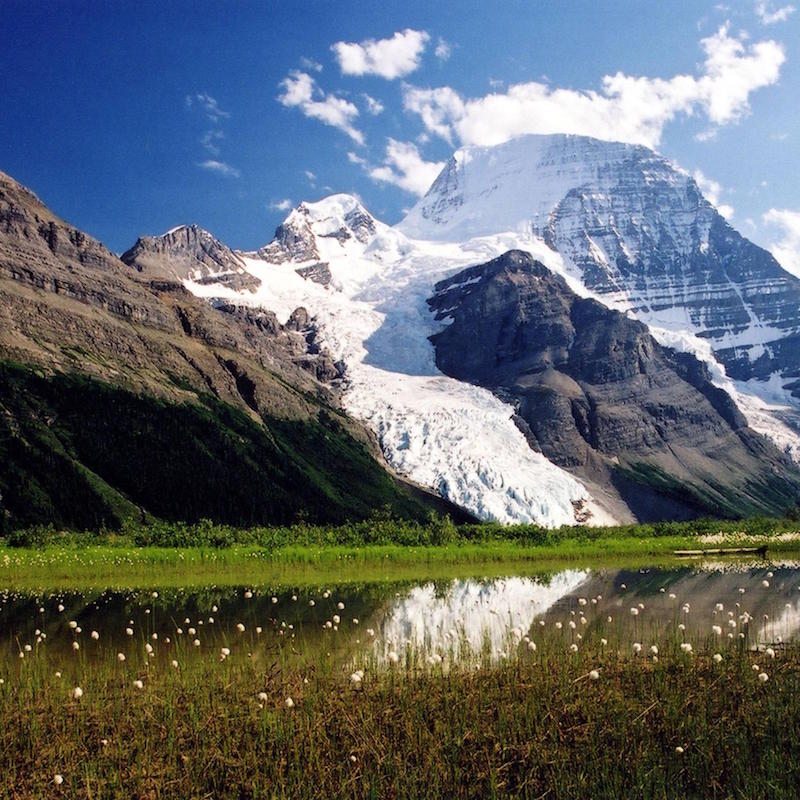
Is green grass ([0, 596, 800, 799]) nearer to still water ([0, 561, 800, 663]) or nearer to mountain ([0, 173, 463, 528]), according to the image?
still water ([0, 561, 800, 663])

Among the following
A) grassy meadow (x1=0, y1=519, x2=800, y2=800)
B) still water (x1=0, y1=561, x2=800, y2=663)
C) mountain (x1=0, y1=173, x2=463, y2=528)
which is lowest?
still water (x1=0, y1=561, x2=800, y2=663)

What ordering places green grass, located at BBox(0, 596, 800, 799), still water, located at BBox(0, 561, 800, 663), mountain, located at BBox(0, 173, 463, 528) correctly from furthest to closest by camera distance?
mountain, located at BBox(0, 173, 463, 528)
still water, located at BBox(0, 561, 800, 663)
green grass, located at BBox(0, 596, 800, 799)

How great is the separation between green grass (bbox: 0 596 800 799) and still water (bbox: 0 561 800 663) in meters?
1.23

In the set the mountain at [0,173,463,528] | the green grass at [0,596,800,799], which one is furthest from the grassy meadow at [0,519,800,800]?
the mountain at [0,173,463,528]

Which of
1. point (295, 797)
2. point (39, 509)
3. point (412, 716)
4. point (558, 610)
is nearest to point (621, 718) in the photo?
point (412, 716)

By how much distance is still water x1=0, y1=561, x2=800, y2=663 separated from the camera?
22281 mm

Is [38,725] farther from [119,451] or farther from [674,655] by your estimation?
[119,451]

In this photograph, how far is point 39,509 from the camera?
398ft

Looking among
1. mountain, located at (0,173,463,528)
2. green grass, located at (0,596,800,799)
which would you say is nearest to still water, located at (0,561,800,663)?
green grass, located at (0,596,800,799)

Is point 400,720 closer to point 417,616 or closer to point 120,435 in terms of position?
point 417,616

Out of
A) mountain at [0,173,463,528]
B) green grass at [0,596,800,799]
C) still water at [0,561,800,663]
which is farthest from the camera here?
mountain at [0,173,463,528]

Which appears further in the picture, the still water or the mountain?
the mountain

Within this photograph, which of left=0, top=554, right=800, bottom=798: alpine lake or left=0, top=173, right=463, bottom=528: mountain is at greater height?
left=0, top=173, right=463, bottom=528: mountain

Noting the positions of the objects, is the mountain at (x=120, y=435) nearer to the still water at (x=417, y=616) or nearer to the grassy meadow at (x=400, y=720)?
the still water at (x=417, y=616)
